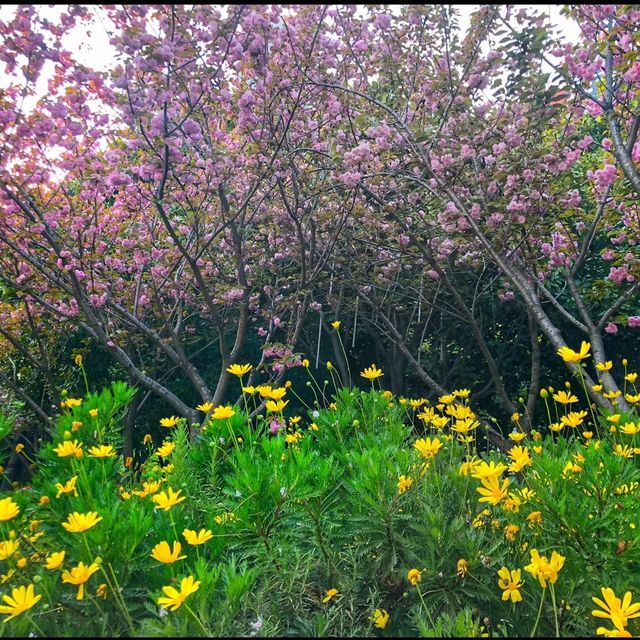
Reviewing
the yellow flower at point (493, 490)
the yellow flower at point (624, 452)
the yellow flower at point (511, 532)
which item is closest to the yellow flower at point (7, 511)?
the yellow flower at point (493, 490)

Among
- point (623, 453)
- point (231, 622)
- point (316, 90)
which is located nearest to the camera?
point (231, 622)

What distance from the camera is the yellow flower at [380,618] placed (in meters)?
1.39

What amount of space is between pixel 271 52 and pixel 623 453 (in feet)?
11.3

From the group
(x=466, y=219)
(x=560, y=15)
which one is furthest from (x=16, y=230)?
(x=560, y=15)

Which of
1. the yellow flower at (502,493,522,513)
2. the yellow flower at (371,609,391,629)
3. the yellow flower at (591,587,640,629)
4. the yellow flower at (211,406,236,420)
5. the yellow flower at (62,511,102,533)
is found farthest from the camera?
the yellow flower at (211,406,236,420)

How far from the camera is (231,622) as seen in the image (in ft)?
4.24

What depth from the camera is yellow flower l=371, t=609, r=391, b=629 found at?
139cm

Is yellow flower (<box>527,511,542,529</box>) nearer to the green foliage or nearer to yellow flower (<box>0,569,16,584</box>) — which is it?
the green foliage

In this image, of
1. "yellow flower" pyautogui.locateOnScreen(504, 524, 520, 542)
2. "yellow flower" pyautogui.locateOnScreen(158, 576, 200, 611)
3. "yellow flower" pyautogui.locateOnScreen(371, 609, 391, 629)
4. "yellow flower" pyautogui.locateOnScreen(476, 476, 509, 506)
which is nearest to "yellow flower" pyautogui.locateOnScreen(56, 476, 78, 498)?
"yellow flower" pyautogui.locateOnScreen(158, 576, 200, 611)

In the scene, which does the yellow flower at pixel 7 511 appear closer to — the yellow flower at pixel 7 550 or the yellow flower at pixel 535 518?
the yellow flower at pixel 7 550

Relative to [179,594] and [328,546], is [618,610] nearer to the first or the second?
[328,546]

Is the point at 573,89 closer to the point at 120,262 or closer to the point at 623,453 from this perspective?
the point at 623,453

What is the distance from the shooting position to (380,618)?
1402 mm

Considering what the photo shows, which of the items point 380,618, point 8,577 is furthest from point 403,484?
point 8,577
